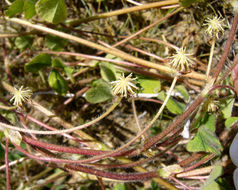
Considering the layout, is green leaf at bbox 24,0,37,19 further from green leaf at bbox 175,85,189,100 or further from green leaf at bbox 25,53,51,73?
green leaf at bbox 175,85,189,100

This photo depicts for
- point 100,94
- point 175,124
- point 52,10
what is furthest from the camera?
point 100,94

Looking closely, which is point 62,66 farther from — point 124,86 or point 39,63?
point 124,86

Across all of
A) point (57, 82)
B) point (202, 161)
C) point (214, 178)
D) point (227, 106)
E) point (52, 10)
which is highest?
point (52, 10)

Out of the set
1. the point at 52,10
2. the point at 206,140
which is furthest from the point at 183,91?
the point at 52,10

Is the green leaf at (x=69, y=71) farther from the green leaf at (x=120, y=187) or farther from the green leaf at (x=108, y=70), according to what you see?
the green leaf at (x=120, y=187)

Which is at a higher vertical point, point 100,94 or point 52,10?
point 52,10

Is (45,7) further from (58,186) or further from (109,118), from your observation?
(58,186)

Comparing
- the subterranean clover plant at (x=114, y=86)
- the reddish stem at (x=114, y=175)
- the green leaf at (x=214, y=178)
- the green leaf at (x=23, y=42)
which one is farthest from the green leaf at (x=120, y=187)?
the green leaf at (x=23, y=42)

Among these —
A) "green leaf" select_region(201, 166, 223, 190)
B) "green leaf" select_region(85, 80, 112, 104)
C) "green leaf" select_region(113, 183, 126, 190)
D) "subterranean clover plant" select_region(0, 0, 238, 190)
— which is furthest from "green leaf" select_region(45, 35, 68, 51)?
"green leaf" select_region(201, 166, 223, 190)
